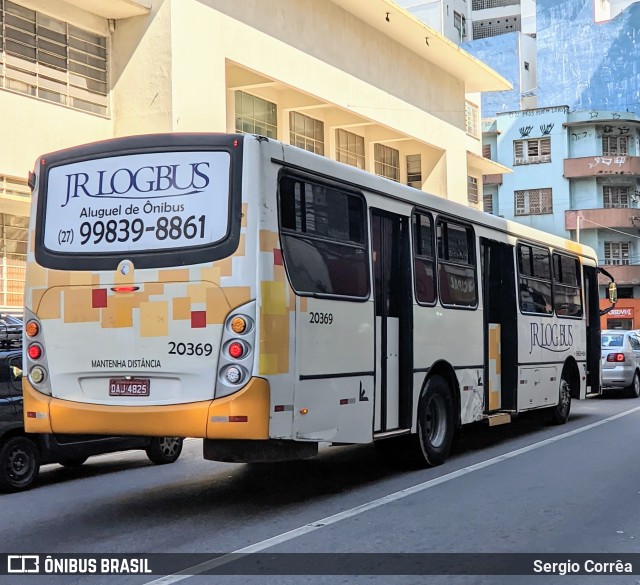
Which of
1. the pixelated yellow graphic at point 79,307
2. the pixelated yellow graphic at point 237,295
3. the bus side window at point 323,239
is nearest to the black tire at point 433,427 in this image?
the bus side window at point 323,239

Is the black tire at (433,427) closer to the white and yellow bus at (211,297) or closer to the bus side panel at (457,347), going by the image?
the bus side panel at (457,347)

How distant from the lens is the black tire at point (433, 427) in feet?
32.6

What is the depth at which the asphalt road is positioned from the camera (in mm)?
6465

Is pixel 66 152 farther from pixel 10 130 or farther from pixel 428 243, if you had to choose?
pixel 10 130

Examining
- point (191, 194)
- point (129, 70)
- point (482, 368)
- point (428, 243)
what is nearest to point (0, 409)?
point (191, 194)

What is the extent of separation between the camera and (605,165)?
5597 centimetres

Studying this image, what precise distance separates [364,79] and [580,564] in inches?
940

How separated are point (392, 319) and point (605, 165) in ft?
164

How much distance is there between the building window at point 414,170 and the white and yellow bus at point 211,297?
25877 mm

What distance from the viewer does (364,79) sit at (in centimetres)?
2839

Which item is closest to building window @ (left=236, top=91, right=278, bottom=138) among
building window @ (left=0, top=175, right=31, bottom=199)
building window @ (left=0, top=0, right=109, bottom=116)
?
building window @ (left=0, top=0, right=109, bottom=116)

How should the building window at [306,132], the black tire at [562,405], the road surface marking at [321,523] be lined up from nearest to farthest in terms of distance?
1. the road surface marking at [321,523]
2. the black tire at [562,405]
3. the building window at [306,132]

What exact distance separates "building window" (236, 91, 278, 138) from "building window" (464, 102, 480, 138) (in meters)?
16.9

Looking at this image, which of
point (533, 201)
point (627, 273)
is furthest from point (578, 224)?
point (627, 273)
